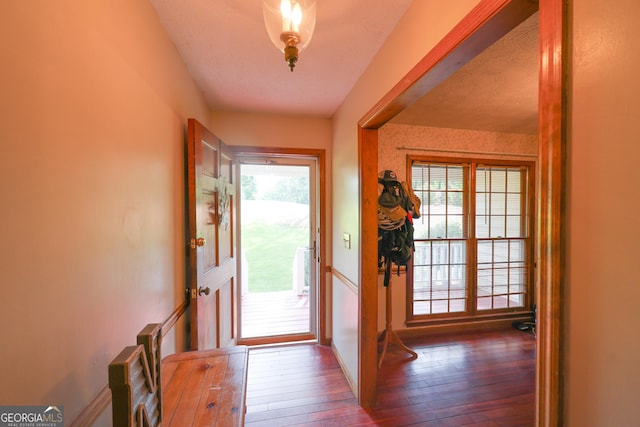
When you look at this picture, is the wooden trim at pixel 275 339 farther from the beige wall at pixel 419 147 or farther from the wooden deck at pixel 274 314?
the beige wall at pixel 419 147

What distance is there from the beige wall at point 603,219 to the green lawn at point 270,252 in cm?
398

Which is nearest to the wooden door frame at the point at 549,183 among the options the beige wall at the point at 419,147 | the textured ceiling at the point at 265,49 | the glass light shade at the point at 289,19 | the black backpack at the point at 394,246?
the glass light shade at the point at 289,19

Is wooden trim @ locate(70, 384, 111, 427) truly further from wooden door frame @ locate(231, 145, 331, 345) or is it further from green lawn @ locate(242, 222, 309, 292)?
green lawn @ locate(242, 222, 309, 292)

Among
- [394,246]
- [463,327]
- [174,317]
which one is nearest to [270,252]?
[394,246]

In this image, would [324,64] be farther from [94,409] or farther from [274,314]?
[274,314]

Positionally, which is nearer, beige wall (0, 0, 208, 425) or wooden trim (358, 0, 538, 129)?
beige wall (0, 0, 208, 425)

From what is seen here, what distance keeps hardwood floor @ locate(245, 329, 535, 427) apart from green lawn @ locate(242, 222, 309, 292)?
193 cm

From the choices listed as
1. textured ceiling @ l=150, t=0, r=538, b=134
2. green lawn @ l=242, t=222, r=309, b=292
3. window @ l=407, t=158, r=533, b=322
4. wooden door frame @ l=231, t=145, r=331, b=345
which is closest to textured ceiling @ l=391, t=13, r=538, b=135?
textured ceiling @ l=150, t=0, r=538, b=134

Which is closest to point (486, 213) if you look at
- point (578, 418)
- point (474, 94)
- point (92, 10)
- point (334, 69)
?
point (474, 94)

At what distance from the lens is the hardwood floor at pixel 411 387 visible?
1674 millimetres

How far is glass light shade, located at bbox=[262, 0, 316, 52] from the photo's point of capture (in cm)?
85

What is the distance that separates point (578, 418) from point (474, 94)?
2285mm

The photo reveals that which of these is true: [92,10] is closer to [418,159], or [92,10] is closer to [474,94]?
[474,94]

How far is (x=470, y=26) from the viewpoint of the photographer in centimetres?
80
